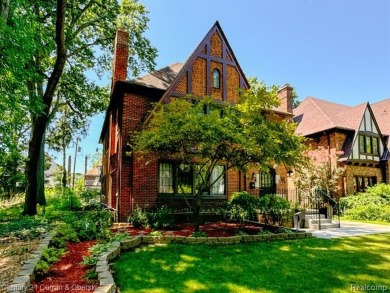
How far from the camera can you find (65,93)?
1958cm

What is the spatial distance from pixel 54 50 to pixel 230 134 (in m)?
12.2

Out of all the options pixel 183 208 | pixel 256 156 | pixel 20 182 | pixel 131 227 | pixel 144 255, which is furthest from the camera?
pixel 20 182

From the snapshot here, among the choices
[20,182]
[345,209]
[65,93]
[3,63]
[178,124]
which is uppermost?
[65,93]

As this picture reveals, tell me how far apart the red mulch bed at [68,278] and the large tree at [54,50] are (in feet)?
17.2

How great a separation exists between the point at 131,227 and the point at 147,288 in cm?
554

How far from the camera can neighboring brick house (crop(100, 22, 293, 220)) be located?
11.3 metres

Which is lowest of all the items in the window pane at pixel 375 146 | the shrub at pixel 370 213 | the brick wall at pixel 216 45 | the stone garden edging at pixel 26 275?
the shrub at pixel 370 213

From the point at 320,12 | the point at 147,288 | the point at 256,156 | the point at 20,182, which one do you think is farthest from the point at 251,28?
the point at 20,182

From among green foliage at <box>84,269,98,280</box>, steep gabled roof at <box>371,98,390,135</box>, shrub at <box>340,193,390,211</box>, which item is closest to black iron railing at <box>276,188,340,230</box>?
shrub at <box>340,193,390,211</box>

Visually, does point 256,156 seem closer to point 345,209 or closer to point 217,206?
point 217,206

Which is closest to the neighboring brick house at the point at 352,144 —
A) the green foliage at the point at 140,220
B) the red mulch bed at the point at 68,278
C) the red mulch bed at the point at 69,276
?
the green foliage at the point at 140,220

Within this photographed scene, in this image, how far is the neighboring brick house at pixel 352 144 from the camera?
19672 mm

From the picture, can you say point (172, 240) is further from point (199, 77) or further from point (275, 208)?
point (199, 77)

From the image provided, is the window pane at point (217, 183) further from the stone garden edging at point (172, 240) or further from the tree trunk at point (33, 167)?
the tree trunk at point (33, 167)
